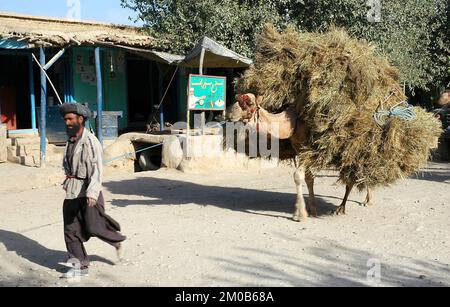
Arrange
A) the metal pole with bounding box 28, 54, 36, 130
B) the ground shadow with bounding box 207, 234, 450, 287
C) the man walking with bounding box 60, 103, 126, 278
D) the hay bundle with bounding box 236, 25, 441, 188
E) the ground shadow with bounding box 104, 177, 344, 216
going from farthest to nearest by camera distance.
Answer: the metal pole with bounding box 28, 54, 36, 130
the ground shadow with bounding box 104, 177, 344, 216
the hay bundle with bounding box 236, 25, 441, 188
the man walking with bounding box 60, 103, 126, 278
the ground shadow with bounding box 207, 234, 450, 287

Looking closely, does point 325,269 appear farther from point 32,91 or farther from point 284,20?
point 284,20

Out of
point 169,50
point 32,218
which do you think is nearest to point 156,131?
point 169,50

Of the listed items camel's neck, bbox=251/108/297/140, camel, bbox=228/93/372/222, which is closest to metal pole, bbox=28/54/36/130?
camel, bbox=228/93/372/222

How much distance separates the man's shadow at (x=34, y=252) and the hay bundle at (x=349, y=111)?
3.06 metres

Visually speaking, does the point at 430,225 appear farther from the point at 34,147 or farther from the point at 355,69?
the point at 34,147

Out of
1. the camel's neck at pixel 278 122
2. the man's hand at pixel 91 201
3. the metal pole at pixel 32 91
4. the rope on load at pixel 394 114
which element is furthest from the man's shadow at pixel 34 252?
the metal pole at pixel 32 91

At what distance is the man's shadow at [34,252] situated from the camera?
535 centimetres

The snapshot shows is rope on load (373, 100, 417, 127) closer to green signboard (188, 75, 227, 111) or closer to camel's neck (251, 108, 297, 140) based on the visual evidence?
camel's neck (251, 108, 297, 140)

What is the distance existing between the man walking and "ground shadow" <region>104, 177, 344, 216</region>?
3.25 metres

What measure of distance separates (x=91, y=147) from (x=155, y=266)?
1.33 metres

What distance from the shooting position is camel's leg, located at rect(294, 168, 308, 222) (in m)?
6.76

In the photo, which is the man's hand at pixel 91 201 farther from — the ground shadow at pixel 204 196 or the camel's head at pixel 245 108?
the ground shadow at pixel 204 196

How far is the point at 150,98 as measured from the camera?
58.4 ft

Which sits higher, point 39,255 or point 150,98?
point 150,98
